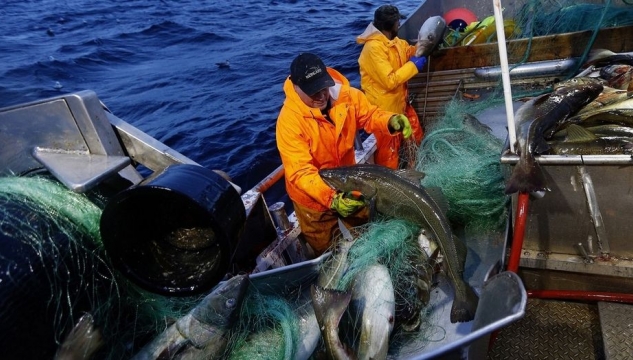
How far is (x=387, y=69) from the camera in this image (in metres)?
6.29

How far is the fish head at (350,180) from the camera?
3.84m

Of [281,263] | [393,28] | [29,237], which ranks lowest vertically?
[281,263]

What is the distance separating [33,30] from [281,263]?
22326 mm

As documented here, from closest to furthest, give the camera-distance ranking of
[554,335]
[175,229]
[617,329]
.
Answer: [175,229], [617,329], [554,335]

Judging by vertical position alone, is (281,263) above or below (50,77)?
above

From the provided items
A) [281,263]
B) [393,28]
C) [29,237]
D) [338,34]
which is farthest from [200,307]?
[338,34]

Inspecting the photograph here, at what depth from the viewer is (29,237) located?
224 centimetres

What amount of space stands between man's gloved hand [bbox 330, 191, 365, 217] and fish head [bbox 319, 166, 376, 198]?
0.37ft

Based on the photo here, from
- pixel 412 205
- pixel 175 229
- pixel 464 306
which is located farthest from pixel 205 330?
pixel 412 205

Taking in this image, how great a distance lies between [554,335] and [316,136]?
2.61 metres

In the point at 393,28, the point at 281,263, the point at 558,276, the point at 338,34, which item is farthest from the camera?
the point at 338,34

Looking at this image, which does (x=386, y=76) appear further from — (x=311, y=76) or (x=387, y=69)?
(x=311, y=76)

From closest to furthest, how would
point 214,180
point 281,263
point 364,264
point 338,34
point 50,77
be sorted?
point 214,180
point 364,264
point 281,263
point 50,77
point 338,34

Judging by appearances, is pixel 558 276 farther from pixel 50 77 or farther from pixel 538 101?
pixel 50 77
